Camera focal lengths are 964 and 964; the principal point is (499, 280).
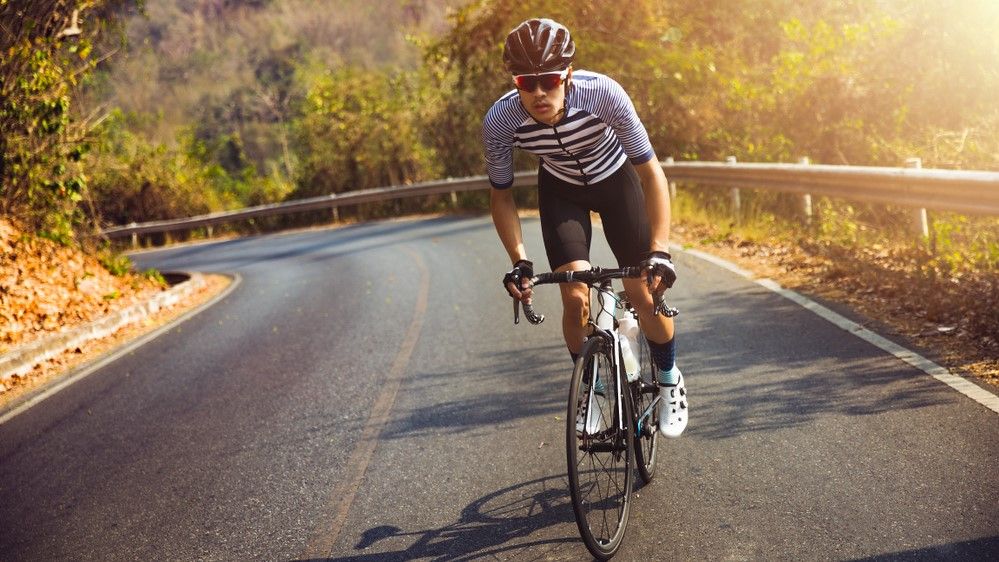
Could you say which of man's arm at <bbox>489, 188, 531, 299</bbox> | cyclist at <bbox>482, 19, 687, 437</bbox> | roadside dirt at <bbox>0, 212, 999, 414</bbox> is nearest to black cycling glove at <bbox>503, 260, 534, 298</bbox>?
cyclist at <bbox>482, 19, 687, 437</bbox>

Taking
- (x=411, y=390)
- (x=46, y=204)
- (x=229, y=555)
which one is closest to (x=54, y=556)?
(x=229, y=555)

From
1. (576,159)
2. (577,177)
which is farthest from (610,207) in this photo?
(576,159)

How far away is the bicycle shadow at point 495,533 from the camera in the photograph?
4137 mm

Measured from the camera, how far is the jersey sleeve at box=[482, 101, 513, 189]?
13.9 ft

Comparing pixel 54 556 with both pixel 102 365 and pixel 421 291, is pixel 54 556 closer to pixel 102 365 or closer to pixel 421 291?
pixel 102 365

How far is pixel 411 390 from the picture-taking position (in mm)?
7125

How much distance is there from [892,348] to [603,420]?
3546 millimetres

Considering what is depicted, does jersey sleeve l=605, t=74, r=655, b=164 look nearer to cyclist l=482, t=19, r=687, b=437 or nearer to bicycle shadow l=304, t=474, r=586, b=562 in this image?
cyclist l=482, t=19, r=687, b=437

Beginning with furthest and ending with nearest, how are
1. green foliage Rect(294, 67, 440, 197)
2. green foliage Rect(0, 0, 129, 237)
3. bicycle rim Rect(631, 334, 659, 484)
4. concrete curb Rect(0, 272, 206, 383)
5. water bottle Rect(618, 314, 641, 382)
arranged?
green foliage Rect(294, 67, 440, 197) → green foliage Rect(0, 0, 129, 237) → concrete curb Rect(0, 272, 206, 383) → bicycle rim Rect(631, 334, 659, 484) → water bottle Rect(618, 314, 641, 382)

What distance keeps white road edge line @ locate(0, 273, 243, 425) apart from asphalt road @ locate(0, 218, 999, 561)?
0.63 ft

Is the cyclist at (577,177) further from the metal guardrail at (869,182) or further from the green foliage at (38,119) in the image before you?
the green foliage at (38,119)

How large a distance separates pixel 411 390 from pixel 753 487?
3176 millimetres

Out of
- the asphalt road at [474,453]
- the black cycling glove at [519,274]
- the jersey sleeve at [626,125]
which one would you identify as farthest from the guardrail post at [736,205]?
the black cycling glove at [519,274]

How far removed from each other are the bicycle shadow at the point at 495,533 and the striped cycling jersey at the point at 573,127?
1.52m
